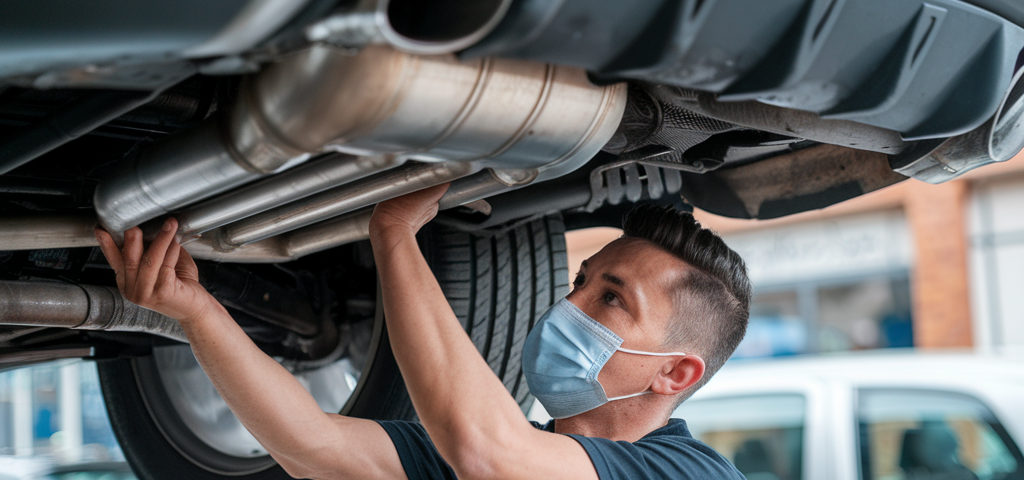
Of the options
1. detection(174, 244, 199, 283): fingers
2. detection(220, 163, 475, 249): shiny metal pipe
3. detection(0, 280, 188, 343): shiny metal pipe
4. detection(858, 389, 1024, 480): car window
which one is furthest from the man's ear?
detection(858, 389, 1024, 480): car window

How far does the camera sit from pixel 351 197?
0.99 m

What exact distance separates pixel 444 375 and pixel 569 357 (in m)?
0.34

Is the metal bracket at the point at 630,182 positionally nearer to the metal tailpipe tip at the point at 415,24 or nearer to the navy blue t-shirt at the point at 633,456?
the navy blue t-shirt at the point at 633,456

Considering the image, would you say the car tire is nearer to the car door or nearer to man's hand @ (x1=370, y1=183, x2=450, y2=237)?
man's hand @ (x1=370, y1=183, x2=450, y2=237)

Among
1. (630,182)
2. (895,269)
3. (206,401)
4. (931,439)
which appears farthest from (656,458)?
(895,269)

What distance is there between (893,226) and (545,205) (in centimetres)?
847

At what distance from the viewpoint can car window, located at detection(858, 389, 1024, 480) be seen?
2.84m

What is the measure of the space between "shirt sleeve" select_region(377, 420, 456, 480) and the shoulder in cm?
30

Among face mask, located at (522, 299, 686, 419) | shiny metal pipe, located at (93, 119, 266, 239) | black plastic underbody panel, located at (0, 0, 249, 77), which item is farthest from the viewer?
face mask, located at (522, 299, 686, 419)

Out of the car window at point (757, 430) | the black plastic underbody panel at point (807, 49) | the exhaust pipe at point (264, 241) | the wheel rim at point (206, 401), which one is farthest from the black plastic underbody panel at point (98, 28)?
the car window at point (757, 430)

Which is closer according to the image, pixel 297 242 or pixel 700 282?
pixel 297 242

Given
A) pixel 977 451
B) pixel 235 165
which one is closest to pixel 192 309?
pixel 235 165

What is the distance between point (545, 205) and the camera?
58.6 inches

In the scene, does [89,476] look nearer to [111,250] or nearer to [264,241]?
[264,241]
